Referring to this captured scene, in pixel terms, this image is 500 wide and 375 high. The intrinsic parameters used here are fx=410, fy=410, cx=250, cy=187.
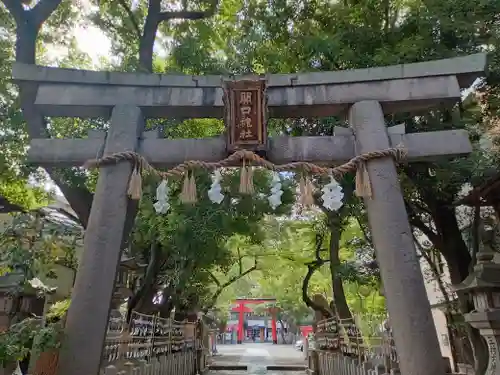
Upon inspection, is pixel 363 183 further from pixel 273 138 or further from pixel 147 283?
pixel 147 283

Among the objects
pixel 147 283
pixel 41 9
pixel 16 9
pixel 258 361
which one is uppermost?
pixel 41 9

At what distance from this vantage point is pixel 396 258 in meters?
4.77

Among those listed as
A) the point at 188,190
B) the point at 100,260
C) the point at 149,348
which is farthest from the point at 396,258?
the point at 149,348

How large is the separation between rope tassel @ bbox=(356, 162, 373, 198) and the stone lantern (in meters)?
2.37

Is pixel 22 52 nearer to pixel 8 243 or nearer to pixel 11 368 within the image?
pixel 8 243

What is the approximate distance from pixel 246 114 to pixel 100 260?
101 inches

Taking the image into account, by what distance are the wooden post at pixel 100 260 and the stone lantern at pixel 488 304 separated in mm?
4980

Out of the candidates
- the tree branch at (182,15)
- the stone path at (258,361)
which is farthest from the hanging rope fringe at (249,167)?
the stone path at (258,361)

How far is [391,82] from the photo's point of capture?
5559 millimetres

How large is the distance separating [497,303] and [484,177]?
3008mm

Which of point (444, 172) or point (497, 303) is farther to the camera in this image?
point (444, 172)

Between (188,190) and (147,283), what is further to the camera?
(147,283)

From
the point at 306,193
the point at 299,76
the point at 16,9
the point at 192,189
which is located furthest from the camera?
the point at 16,9

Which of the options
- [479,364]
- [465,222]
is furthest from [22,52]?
[465,222]
